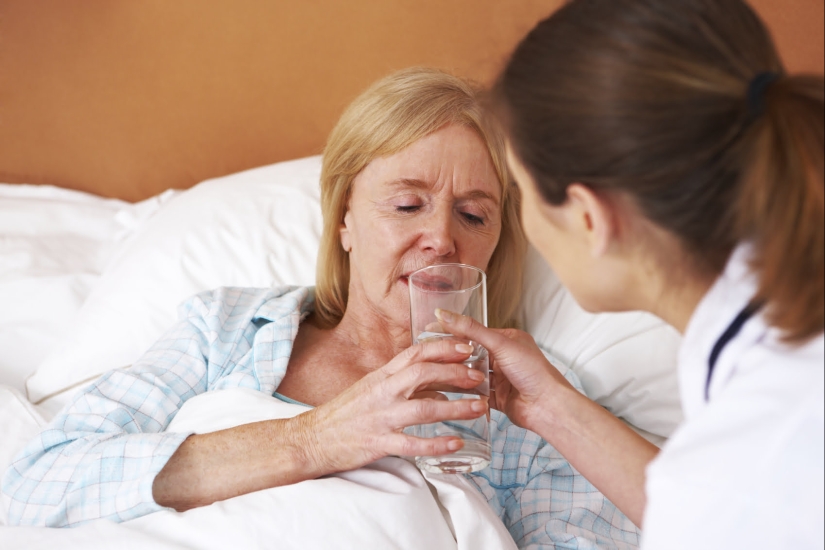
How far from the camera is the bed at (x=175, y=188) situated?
6.24ft

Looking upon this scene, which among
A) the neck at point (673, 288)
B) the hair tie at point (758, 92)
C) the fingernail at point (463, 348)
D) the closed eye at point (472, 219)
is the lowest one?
the fingernail at point (463, 348)

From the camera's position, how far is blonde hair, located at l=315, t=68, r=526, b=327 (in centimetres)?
168

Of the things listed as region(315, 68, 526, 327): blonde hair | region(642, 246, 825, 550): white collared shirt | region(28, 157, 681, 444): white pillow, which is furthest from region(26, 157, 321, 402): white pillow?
region(642, 246, 825, 550): white collared shirt

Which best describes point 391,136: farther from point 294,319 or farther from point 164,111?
point 164,111

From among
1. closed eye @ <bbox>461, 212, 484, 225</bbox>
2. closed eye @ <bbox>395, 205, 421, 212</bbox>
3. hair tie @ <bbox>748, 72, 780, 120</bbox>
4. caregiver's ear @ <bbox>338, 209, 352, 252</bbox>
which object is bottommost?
caregiver's ear @ <bbox>338, 209, 352, 252</bbox>

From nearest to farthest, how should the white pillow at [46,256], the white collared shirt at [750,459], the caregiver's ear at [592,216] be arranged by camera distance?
the white collared shirt at [750,459] < the caregiver's ear at [592,216] < the white pillow at [46,256]

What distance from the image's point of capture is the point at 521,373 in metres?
1.35

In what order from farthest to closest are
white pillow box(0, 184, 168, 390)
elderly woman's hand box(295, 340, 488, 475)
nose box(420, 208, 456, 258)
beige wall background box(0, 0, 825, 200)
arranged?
beige wall background box(0, 0, 825, 200) < white pillow box(0, 184, 168, 390) < nose box(420, 208, 456, 258) < elderly woman's hand box(295, 340, 488, 475)

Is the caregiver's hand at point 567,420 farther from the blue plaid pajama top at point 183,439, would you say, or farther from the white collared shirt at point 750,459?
the white collared shirt at point 750,459

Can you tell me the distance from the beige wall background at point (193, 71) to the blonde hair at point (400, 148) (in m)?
0.73

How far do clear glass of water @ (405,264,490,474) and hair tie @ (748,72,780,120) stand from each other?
21.6 inches

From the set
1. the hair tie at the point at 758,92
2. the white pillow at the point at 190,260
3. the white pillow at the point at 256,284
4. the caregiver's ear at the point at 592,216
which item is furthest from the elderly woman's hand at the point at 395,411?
the white pillow at the point at 190,260

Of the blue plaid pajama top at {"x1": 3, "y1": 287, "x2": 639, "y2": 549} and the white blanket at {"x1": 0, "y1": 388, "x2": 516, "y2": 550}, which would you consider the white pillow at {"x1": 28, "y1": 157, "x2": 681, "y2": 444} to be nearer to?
the blue plaid pajama top at {"x1": 3, "y1": 287, "x2": 639, "y2": 549}

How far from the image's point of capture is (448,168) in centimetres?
166
